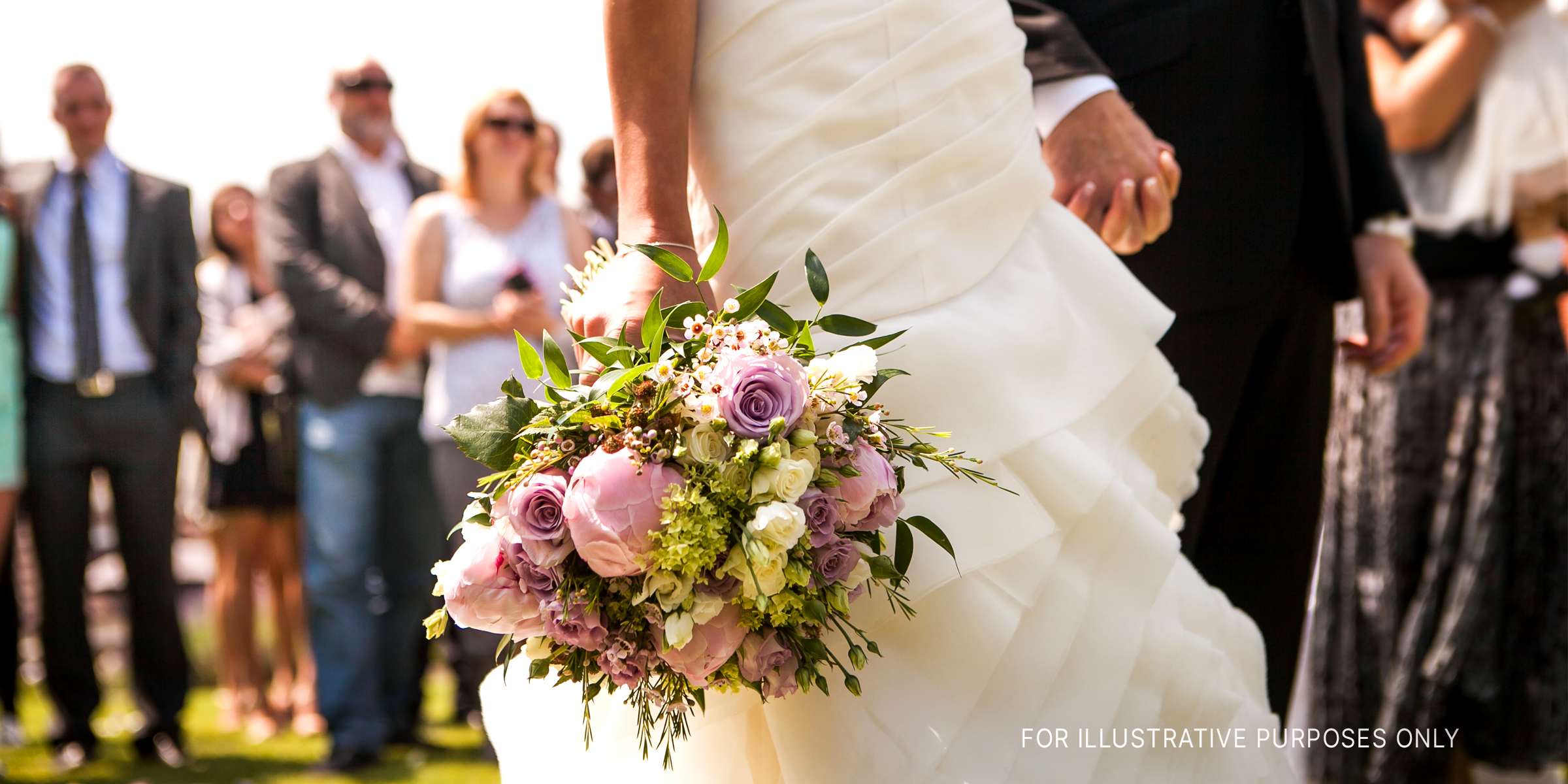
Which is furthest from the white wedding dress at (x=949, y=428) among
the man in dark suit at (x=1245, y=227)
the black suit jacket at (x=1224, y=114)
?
the black suit jacket at (x=1224, y=114)

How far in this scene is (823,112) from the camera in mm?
1406

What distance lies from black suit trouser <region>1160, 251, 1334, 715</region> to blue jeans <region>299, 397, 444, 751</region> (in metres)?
3.24

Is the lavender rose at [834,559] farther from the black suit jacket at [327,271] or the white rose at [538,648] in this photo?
the black suit jacket at [327,271]

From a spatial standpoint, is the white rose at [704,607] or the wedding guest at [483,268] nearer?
the white rose at [704,607]

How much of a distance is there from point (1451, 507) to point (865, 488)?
9.08ft

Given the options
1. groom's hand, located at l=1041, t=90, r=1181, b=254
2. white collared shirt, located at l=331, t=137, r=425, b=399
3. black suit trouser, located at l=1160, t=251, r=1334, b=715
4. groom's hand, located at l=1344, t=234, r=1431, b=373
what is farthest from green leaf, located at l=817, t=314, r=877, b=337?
white collared shirt, located at l=331, t=137, r=425, b=399

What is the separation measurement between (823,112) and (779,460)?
48 cm

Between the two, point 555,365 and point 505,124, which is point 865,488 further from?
point 505,124

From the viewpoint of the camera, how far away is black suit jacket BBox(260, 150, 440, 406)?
4504 mm

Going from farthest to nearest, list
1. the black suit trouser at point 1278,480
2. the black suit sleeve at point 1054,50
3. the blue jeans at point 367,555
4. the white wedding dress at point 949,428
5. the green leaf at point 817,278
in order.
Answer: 1. the blue jeans at point 367,555
2. the black suit trouser at point 1278,480
3. the black suit sleeve at point 1054,50
4. the white wedding dress at point 949,428
5. the green leaf at point 817,278

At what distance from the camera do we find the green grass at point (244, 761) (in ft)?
13.9

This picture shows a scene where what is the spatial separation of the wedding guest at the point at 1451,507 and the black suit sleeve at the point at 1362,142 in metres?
1.08

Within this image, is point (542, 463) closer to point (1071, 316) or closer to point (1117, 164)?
point (1071, 316)

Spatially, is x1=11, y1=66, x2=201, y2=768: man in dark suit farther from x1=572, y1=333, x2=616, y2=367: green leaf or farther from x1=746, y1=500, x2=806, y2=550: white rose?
x1=746, y1=500, x2=806, y2=550: white rose
